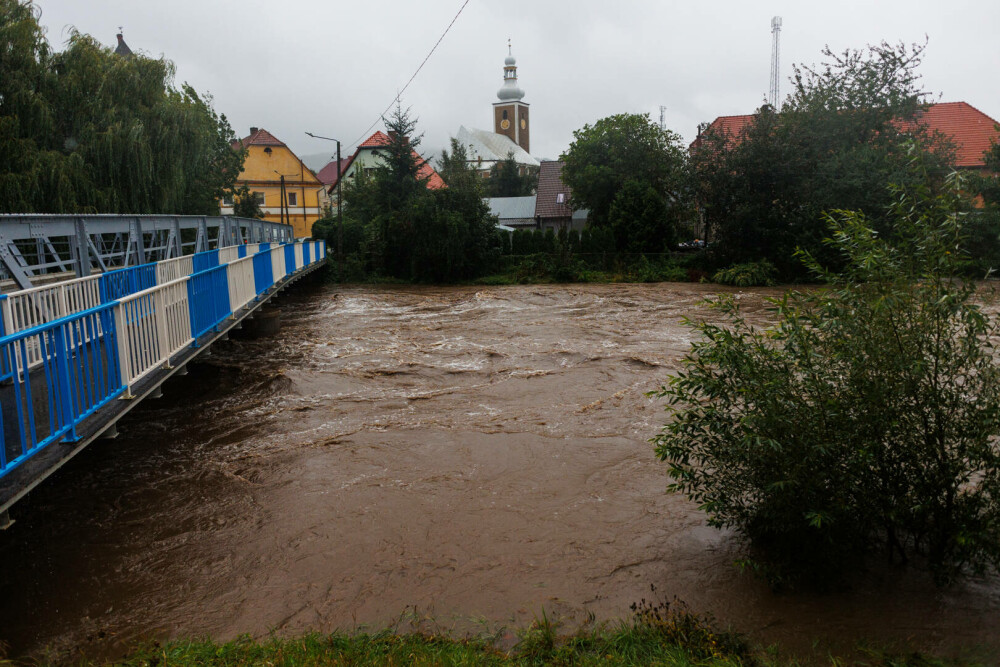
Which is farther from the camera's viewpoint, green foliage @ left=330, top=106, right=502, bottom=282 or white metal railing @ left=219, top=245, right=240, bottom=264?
green foliage @ left=330, top=106, right=502, bottom=282

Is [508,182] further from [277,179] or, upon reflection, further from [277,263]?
[277,263]

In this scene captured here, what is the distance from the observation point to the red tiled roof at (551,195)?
5750 cm

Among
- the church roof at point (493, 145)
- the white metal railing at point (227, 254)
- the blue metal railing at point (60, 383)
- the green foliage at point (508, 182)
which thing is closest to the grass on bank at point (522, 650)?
the blue metal railing at point (60, 383)

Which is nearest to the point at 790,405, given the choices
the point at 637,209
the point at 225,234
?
the point at 225,234

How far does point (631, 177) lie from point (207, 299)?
31848mm

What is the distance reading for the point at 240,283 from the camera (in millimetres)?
12984

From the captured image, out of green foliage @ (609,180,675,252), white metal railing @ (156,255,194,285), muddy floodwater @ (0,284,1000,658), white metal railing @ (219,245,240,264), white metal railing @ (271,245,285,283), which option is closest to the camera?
muddy floodwater @ (0,284,1000,658)

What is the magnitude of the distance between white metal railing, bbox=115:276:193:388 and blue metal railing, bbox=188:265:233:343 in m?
0.28

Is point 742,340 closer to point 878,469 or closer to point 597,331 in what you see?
point 878,469

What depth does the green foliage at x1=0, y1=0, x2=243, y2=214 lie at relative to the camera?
22.1 meters

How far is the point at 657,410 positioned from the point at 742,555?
4.54m

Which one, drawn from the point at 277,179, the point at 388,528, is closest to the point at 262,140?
the point at 277,179

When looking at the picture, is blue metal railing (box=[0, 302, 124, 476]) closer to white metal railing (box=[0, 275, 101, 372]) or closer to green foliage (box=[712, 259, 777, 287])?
white metal railing (box=[0, 275, 101, 372])

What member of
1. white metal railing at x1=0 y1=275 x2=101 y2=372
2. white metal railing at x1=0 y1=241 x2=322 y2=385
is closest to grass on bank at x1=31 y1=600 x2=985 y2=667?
white metal railing at x1=0 y1=241 x2=322 y2=385
